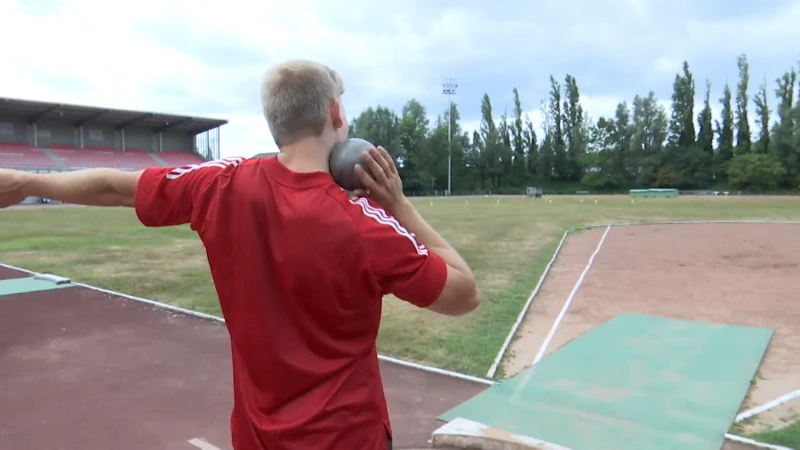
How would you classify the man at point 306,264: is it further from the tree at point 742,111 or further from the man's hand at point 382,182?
the tree at point 742,111

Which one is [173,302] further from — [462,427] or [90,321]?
[462,427]

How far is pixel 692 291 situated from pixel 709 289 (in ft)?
1.42

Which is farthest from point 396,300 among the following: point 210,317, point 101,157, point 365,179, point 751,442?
point 101,157

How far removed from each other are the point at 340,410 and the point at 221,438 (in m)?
3.44

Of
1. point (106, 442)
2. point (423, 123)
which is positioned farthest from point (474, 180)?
point (106, 442)

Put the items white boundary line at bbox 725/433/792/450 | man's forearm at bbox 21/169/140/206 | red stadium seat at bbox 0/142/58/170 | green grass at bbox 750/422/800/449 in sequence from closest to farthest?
man's forearm at bbox 21/169/140/206
white boundary line at bbox 725/433/792/450
green grass at bbox 750/422/800/449
red stadium seat at bbox 0/142/58/170

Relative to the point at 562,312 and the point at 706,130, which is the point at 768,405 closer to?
the point at 562,312

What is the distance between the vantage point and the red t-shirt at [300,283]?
147 cm

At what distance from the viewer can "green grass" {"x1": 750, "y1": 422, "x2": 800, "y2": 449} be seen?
178 inches

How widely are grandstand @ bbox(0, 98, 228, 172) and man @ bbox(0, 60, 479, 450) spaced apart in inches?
1922

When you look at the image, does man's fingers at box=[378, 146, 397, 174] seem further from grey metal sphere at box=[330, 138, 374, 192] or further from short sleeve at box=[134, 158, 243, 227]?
short sleeve at box=[134, 158, 243, 227]

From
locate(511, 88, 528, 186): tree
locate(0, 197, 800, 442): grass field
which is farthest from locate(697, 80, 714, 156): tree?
locate(0, 197, 800, 442): grass field

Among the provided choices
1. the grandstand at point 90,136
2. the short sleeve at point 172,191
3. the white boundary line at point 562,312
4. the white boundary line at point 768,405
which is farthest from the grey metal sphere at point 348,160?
the grandstand at point 90,136

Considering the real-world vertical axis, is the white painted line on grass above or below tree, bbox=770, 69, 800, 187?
below
